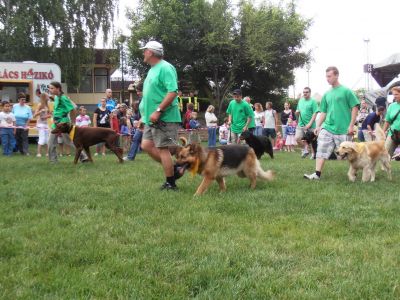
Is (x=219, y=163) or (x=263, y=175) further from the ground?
(x=219, y=163)

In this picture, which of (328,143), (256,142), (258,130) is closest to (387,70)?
(258,130)

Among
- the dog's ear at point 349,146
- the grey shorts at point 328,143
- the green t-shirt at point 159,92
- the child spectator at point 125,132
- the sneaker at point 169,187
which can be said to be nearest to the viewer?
the green t-shirt at point 159,92

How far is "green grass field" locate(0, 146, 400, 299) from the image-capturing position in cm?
296

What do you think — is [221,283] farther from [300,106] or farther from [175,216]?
[300,106]

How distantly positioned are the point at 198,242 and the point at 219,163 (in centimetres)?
258

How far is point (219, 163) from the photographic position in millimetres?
6395

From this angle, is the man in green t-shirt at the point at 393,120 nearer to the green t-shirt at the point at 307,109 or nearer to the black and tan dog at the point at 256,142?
the black and tan dog at the point at 256,142

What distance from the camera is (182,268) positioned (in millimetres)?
3295

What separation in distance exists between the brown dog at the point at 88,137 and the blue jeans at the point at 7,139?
3980 mm

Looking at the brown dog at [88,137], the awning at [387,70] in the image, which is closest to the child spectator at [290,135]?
the awning at [387,70]

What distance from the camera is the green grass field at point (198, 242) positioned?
2.96 m

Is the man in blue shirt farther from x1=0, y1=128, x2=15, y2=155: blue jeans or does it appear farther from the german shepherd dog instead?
x1=0, y1=128, x2=15, y2=155: blue jeans

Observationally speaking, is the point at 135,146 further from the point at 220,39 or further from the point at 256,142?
the point at 220,39

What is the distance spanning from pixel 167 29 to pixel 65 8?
6843 millimetres
